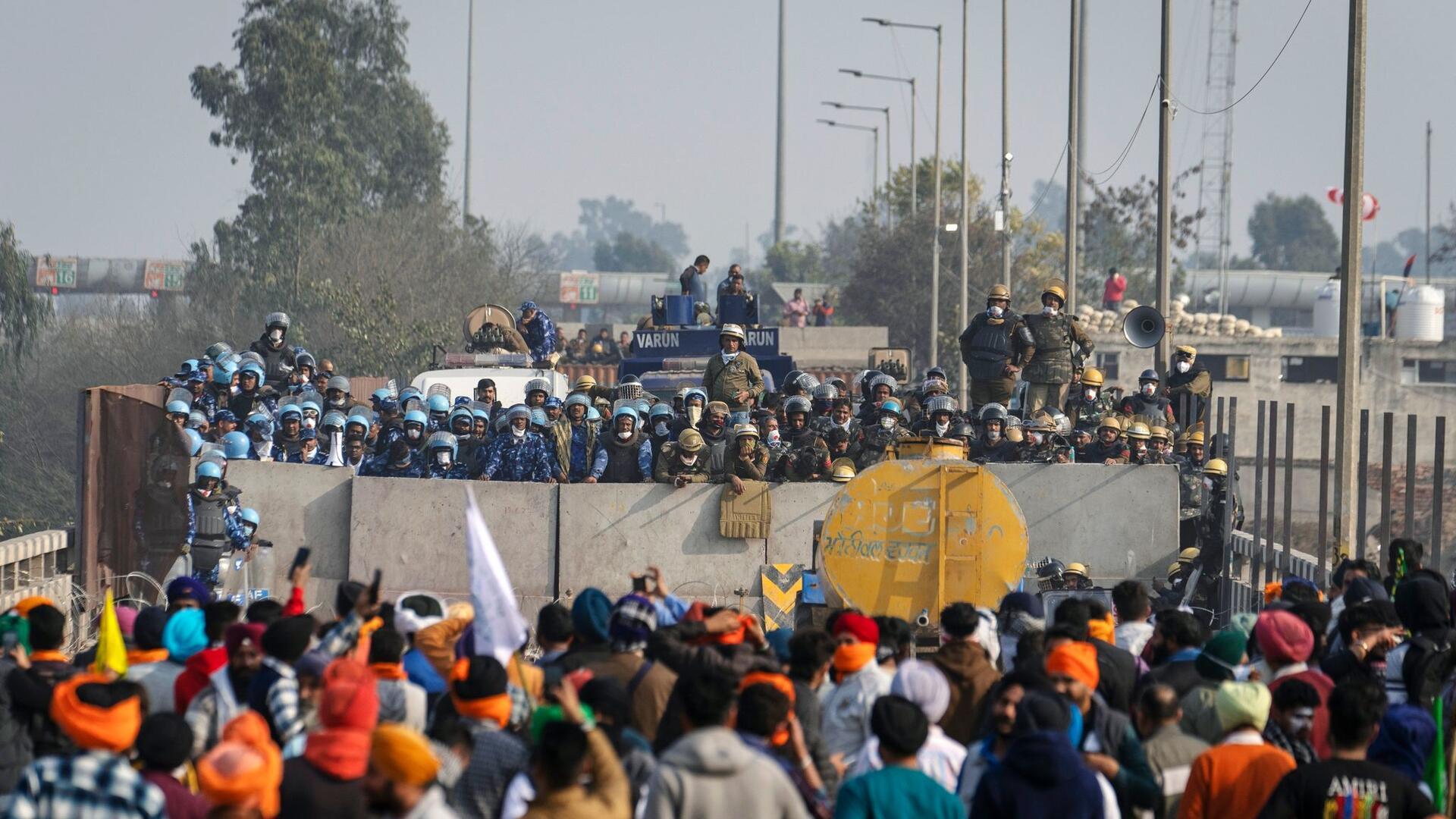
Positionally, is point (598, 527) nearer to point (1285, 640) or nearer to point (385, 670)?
→ point (385, 670)

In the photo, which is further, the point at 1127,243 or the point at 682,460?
the point at 1127,243

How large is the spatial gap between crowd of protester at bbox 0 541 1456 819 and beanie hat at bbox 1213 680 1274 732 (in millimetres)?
17

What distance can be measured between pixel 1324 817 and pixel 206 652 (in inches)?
186

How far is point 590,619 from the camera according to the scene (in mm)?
8859

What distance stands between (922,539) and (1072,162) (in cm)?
2089

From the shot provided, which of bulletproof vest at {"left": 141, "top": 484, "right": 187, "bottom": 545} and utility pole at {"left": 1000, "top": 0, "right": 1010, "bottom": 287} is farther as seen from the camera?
utility pole at {"left": 1000, "top": 0, "right": 1010, "bottom": 287}

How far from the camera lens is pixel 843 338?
1785 inches

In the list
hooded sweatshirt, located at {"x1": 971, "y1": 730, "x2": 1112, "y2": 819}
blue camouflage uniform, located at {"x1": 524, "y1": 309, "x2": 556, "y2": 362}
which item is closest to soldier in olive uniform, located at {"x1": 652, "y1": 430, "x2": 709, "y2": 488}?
blue camouflage uniform, located at {"x1": 524, "y1": 309, "x2": 556, "y2": 362}

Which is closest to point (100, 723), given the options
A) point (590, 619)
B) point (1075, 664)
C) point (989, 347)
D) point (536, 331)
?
point (590, 619)

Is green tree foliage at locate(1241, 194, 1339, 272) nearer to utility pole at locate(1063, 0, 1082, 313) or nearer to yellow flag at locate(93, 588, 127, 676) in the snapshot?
utility pole at locate(1063, 0, 1082, 313)

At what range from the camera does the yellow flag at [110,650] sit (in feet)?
28.5

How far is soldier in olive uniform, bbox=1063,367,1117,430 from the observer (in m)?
21.6

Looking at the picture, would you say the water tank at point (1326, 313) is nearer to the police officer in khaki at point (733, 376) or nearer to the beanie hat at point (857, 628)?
the police officer in khaki at point (733, 376)

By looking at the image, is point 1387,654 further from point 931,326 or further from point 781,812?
point 931,326
